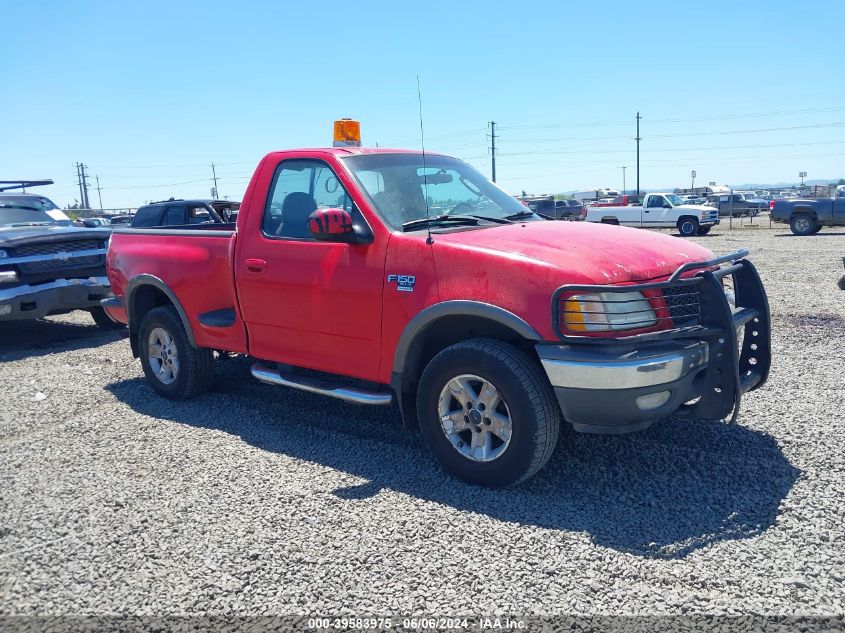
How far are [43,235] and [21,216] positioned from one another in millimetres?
2649

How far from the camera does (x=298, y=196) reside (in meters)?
5.14

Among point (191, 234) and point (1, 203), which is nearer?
point (191, 234)

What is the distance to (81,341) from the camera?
929cm

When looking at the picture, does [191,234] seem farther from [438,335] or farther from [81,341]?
[81,341]

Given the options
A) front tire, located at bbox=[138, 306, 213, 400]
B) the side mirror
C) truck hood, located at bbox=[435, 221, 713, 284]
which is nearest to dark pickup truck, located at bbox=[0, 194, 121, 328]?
front tire, located at bbox=[138, 306, 213, 400]

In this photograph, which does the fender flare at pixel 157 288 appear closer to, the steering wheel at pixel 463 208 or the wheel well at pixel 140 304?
the wheel well at pixel 140 304

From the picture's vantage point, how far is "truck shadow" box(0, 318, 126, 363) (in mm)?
8781

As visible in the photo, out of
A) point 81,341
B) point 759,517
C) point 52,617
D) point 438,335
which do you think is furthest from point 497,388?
point 81,341

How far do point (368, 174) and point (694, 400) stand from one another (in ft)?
8.40

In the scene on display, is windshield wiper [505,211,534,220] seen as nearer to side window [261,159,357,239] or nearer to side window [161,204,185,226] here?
side window [261,159,357,239]

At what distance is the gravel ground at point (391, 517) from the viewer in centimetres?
310

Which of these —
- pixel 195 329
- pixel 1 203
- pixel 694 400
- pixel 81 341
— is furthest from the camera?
pixel 1 203

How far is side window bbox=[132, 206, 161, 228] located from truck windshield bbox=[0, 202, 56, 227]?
2262mm

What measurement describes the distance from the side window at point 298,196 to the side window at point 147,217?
884 cm
